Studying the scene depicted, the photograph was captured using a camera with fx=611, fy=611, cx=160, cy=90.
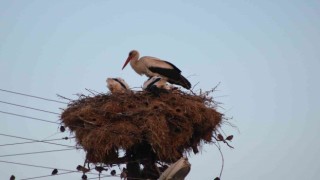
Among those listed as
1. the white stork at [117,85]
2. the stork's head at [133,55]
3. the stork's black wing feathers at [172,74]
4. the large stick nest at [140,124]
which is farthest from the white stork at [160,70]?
the large stick nest at [140,124]

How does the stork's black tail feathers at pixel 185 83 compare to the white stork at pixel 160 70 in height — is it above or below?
below

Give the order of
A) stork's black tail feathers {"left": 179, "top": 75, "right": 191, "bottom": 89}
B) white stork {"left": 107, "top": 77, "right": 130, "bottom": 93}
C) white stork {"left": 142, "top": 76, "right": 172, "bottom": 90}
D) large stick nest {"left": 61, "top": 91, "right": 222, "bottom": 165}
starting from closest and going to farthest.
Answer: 1. large stick nest {"left": 61, "top": 91, "right": 222, "bottom": 165}
2. white stork {"left": 142, "top": 76, "right": 172, "bottom": 90}
3. white stork {"left": 107, "top": 77, "right": 130, "bottom": 93}
4. stork's black tail feathers {"left": 179, "top": 75, "right": 191, "bottom": 89}

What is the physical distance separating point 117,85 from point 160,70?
944 millimetres

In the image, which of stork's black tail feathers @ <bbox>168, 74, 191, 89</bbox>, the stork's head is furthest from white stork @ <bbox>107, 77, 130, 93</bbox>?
the stork's head

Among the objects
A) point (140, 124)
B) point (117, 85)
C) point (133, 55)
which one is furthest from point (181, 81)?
point (140, 124)

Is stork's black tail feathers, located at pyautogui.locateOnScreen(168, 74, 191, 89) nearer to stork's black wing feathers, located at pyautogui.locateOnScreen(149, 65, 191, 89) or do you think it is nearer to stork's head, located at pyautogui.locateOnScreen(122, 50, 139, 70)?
stork's black wing feathers, located at pyautogui.locateOnScreen(149, 65, 191, 89)

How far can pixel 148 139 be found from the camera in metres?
6.95

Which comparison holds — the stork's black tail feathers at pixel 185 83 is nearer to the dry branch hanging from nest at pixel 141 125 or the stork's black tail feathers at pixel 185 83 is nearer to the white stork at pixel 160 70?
the white stork at pixel 160 70

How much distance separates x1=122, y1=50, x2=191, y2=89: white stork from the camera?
28.6 feet

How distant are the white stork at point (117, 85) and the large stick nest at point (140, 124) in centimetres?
25

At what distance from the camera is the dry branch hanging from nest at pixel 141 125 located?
6.90 metres

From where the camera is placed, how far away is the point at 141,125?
699cm

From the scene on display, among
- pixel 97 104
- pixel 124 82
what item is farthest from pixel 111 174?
pixel 124 82

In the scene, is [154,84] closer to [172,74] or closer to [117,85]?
[117,85]
